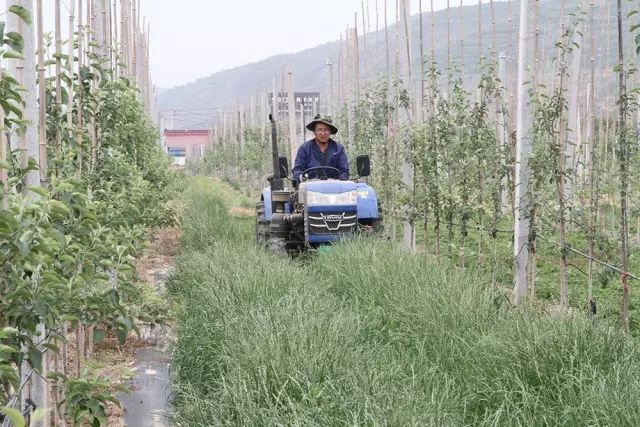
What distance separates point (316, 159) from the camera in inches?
357

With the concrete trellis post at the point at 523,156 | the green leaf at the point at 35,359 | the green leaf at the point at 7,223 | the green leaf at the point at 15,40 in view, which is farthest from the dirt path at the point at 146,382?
the concrete trellis post at the point at 523,156

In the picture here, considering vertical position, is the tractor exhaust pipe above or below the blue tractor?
above

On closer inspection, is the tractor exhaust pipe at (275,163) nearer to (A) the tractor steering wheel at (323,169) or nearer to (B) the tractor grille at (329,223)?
(A) the tractor steering wheel at (323,169)

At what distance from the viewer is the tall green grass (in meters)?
3.49

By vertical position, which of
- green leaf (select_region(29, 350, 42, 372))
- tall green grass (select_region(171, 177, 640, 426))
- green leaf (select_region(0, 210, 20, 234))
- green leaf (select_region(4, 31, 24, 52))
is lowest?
tall green grass (select_region(171, 177, 640, 426))

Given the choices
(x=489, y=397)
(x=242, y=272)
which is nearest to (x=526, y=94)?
(x=242, y=272)

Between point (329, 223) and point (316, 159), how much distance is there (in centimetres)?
91

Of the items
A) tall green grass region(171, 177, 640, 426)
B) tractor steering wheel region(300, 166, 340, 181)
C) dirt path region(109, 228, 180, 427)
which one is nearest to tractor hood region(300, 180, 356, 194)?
tractor steering wheel region(300, 166, 340, 181)

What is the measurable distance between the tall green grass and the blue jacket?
2.85 metres

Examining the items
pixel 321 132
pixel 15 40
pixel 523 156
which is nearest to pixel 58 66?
pixel 15 40

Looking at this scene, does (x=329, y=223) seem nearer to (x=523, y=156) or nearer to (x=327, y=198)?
(x=327, y=198)

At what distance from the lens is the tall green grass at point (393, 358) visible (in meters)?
3.49

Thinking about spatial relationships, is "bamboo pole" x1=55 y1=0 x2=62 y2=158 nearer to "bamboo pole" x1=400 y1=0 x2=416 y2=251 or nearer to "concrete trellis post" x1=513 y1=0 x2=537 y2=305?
"concrete trellis post" x1=513 y1=0 x2=537 y2=305

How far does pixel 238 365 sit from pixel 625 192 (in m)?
2.94
